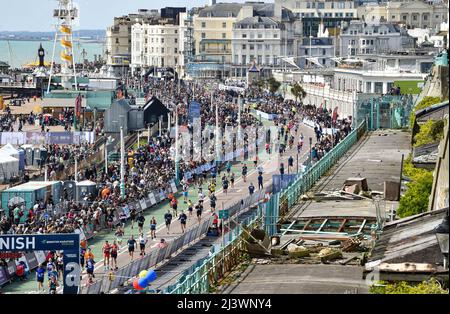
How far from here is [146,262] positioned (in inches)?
1264

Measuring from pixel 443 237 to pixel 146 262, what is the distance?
18.0 meters

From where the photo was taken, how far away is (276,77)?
12688cm

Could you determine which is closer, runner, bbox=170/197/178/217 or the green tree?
runner, bbox=170/197/178/217

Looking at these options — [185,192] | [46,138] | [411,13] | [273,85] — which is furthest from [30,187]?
[411,13]

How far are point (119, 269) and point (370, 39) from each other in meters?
102

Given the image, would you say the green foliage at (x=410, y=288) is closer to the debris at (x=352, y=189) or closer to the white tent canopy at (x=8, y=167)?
the debris at (x=352, y=189)

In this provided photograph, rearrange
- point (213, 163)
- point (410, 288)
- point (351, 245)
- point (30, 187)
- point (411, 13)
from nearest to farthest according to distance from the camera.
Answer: point (410, 288), point (351, 245), point (30, 187), point (213, 163), point (411, 13)

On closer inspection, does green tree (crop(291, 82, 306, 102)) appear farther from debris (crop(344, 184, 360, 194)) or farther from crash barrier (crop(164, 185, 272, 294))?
crash barrier (crop(164, 185, 272, 294))

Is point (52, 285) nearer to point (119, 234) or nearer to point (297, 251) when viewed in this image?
point (297, 251)

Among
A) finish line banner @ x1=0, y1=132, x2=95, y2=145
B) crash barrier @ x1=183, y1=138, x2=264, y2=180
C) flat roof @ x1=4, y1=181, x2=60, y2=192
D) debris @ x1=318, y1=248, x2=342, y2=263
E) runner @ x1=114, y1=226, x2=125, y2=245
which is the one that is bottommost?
crash barrier @ x1=183, y1=138, x2=264, y2=180

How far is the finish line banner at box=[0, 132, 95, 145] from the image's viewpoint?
214 feet

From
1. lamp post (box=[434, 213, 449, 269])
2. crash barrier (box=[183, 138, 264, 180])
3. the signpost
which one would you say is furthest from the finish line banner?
lamp post (box=[434, 213, 449, 269])

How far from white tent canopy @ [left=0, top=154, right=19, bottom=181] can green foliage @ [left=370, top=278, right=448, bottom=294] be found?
3821 centimetres

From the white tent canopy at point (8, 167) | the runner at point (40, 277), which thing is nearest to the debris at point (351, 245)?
the runner at point (40, 277)
